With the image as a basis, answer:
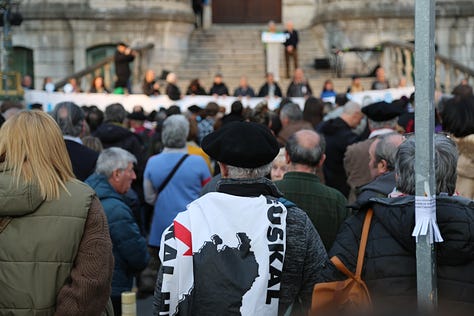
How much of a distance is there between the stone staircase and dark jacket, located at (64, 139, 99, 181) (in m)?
20.0

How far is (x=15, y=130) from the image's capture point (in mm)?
4676

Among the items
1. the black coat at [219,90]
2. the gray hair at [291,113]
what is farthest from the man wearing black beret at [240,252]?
the black coat at [219,90]

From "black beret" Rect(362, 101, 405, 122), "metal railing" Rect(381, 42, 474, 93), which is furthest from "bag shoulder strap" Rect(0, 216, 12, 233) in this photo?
"metal railing" Rect(381, 42, 474, 93)

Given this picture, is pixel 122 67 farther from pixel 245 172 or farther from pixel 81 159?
pixel 245 172

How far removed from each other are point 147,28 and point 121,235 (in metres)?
23.2

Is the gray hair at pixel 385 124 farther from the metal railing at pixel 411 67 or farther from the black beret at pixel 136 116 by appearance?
the metal railing at pixel 411 67

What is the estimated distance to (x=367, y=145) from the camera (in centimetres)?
876

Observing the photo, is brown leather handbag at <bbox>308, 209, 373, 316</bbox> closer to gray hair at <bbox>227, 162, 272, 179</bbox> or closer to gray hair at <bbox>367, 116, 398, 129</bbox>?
gray hair at <bbox>227, 162, 272, 179</bbox>

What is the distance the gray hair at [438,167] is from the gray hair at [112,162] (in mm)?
2682

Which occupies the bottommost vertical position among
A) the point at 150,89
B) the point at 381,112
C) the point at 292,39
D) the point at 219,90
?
the point at 381,112

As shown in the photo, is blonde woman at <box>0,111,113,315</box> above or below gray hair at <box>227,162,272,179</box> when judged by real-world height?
below

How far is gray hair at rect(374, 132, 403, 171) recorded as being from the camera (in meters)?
6.50

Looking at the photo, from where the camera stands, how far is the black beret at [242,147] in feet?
14.8

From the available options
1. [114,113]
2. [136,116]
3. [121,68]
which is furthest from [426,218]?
[121,68]
